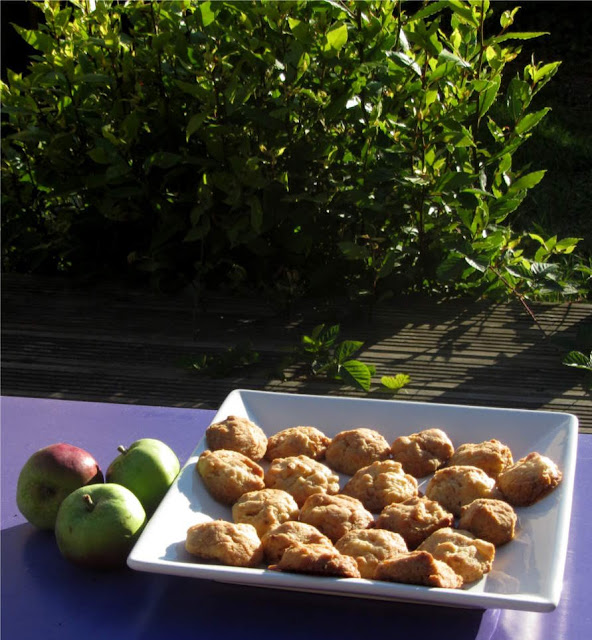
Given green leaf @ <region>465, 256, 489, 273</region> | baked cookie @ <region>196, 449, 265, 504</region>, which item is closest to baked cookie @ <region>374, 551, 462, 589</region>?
baked cookie @ <region>196, 449, 265, 504</region>

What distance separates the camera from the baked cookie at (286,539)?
878 mm

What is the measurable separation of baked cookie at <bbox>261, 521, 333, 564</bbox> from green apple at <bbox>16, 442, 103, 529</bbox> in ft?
0.81

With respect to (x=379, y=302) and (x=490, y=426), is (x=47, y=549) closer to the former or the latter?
(x=490, y=426)

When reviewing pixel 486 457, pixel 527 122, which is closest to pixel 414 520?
pixel 486 457

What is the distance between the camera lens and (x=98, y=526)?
3.03 feet

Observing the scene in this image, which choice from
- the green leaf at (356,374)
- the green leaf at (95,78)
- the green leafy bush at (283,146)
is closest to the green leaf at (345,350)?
the green leaf at (356,374)

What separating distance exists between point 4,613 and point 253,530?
0.82 feet

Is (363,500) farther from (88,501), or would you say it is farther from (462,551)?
(88,501)

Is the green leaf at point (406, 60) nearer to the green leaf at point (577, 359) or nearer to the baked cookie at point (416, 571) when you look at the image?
the green leaf at point (577, 359)

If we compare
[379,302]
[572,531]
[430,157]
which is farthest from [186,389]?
[572,531]

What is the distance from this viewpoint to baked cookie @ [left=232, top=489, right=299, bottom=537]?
3.09 feet

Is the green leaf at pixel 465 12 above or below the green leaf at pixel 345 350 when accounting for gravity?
above

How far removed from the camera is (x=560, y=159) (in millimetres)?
4738

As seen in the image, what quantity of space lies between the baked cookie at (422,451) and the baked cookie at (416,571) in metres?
0.27
